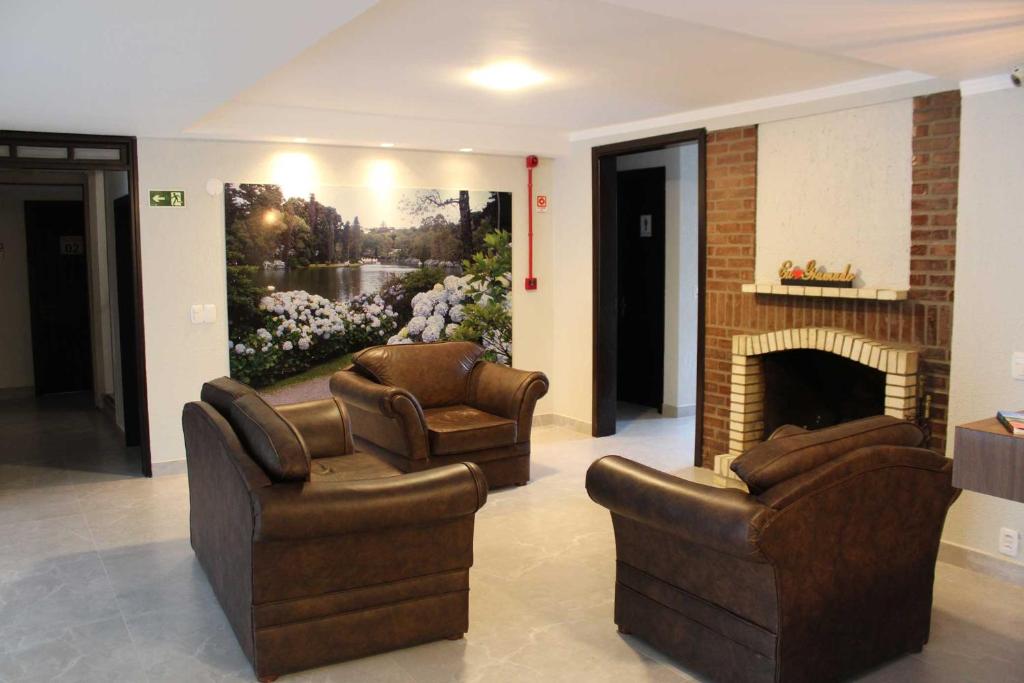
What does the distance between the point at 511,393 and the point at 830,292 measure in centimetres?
203

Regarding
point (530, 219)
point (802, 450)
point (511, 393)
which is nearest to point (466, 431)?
point (511, 393)

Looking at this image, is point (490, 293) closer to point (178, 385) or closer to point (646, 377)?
point (646, 377)

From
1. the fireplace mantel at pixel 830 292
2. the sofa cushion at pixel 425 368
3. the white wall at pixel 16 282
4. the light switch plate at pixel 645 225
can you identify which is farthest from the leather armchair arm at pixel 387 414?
the white wall at pixel 16 282

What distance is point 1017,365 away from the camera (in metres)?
3.87

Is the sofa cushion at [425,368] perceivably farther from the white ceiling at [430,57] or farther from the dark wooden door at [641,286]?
the dark wooden door at [641,286]

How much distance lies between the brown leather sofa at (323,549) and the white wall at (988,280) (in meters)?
2.49

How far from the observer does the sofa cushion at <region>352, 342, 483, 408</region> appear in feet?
18.6

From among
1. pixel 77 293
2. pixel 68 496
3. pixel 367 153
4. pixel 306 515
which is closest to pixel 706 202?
pixel 367 153

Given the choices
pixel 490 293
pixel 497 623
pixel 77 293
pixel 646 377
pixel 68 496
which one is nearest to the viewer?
pixel 497 623

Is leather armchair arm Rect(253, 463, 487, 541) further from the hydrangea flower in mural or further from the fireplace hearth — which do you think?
the hydrangea flower in mural

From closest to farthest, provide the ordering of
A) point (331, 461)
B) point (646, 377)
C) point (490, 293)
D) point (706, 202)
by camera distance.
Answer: point (331, 461)
point (706, 202)
point (490, 293)
point (646, 377)

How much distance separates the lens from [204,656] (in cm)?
327

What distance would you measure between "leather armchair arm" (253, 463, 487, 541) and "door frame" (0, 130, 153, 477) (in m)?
3.25

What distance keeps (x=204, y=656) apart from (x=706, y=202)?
13.6ft
